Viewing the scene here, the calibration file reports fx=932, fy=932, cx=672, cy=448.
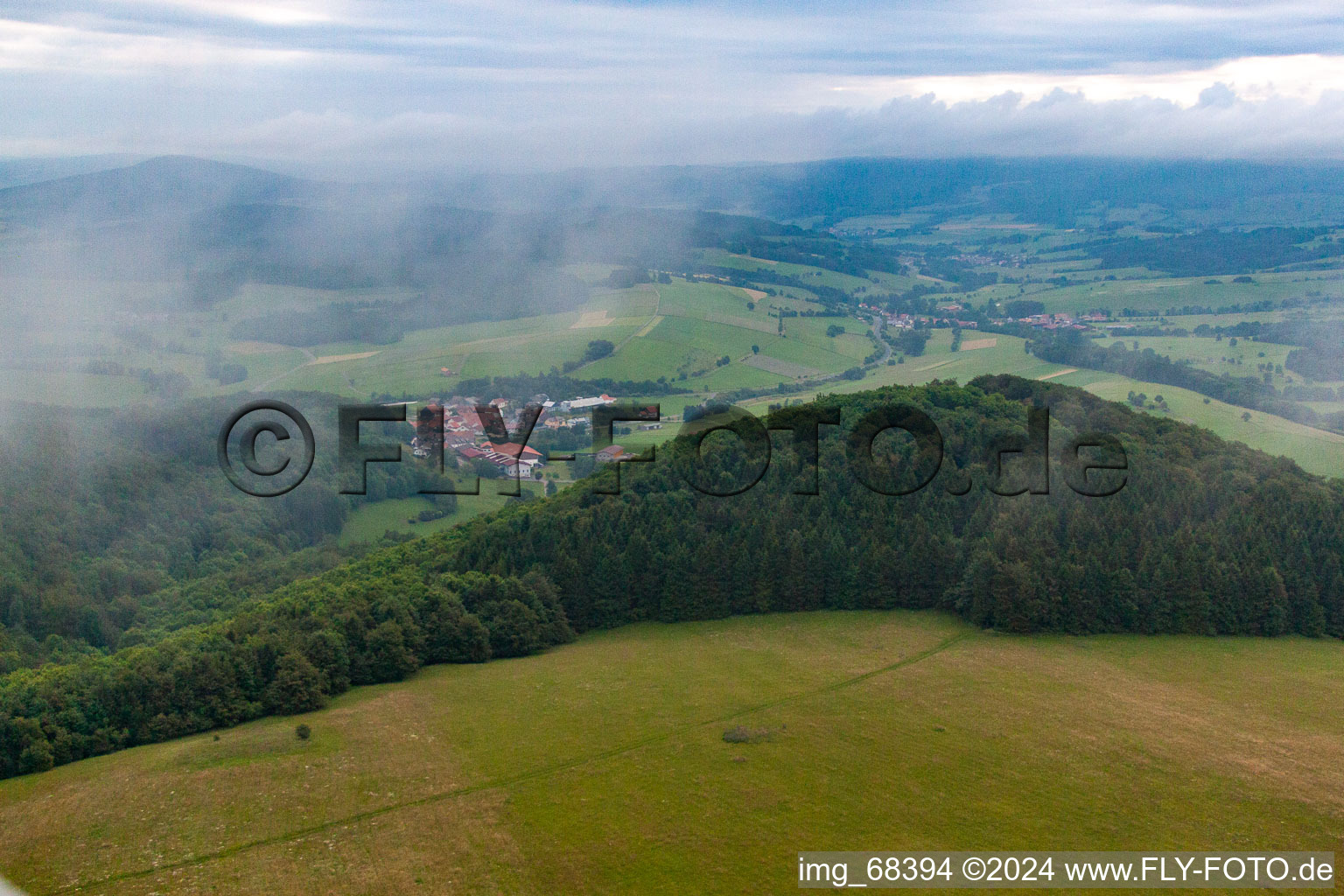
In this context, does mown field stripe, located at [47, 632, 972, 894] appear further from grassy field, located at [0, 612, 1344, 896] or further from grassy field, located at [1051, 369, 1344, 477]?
grassy field, located at [1051, 369, 1344, 477]

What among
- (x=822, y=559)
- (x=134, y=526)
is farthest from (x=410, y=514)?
(x=822, y=559)

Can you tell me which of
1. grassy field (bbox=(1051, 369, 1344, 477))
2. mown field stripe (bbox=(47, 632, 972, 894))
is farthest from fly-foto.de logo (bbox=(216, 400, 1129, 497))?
grassy field (bbox=(1051, 369, 1344, 477))

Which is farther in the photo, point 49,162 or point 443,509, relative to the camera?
point 49,162

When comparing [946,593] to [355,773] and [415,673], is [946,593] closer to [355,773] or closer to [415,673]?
[415,673]

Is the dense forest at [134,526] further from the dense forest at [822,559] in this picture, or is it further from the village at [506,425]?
the dense forest at [822,559]

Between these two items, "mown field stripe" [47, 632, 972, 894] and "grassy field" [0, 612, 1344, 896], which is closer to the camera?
"mown field stripe" [47, 632, 972, 894]

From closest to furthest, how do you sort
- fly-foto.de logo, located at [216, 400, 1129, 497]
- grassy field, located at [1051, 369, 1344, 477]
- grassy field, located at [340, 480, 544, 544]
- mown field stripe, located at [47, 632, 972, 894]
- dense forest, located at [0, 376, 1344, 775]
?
mown field stripe, located at [47, 632, 972, 894] → dense forest, located at [0, 376, 1344, 775] → fly-foto.de logo, located at [216, 400, 1129, 497] → grassy field, located at [1051, 369, 1344, 477] → grassy field, located at [340, 480, 544, 544]

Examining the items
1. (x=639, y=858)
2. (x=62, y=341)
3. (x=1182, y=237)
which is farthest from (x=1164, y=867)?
(x=1182, y=237)

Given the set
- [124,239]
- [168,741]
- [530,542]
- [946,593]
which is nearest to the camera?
[168,741]
